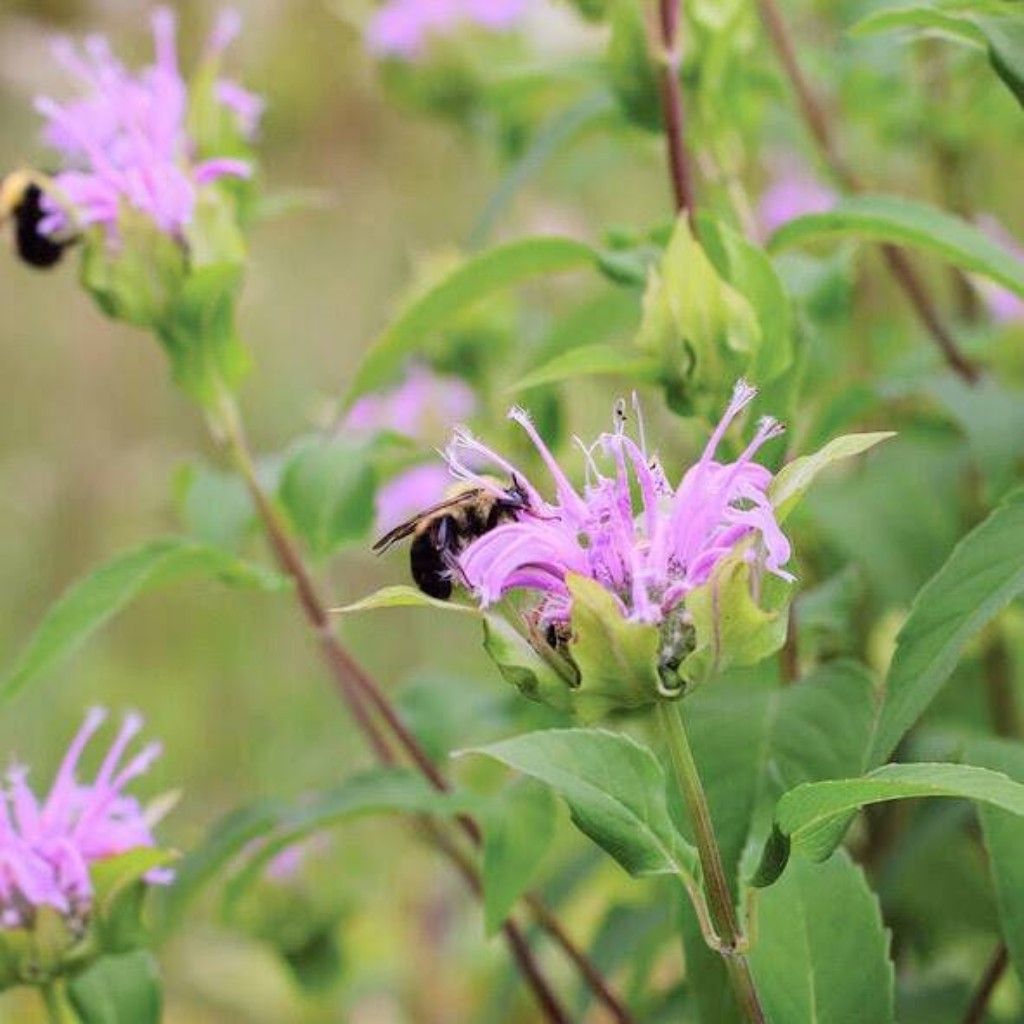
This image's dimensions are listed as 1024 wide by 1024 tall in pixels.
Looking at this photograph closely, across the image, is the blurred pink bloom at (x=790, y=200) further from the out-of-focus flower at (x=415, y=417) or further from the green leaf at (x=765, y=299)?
the green leaf at (x=765, y=299)

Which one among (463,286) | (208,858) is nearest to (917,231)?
(463,286)

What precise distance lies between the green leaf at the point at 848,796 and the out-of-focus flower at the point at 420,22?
85 cm

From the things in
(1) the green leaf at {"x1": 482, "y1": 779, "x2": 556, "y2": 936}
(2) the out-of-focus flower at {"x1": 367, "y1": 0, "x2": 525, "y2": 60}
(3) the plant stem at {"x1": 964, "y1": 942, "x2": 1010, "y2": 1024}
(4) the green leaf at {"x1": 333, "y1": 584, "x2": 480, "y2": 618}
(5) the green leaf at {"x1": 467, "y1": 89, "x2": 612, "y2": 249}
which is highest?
(2) the out-of-focus flower at {"x1": 367, "y1": 0, "x2": 525, "y2": 60}

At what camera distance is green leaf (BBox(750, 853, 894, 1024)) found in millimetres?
528

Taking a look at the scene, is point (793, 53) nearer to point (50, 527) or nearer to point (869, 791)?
point (869, 791)

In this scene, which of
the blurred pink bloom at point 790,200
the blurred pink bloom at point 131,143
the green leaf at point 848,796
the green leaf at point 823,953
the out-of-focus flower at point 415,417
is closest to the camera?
the green leaf at point 848,796

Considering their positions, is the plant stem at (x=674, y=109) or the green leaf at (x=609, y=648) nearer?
the green leaf at (x=609, y=648)

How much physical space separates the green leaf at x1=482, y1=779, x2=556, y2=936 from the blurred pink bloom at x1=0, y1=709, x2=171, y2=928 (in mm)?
116

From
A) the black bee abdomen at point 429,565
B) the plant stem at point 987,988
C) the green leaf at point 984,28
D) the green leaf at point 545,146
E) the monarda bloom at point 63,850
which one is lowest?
the plant stem at point 987,988

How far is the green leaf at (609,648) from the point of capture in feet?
1.45

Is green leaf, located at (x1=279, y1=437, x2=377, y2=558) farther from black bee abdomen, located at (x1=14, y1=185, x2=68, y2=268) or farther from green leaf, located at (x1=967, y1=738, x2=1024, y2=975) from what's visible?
green leaf, located at (x1=967, y1=738, x2=1024, y2=975)

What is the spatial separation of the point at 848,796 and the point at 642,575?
73 millimetres

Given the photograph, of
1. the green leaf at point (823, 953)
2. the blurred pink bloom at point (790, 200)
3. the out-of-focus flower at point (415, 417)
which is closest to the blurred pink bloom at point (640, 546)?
the green leaf at point (823, 953)

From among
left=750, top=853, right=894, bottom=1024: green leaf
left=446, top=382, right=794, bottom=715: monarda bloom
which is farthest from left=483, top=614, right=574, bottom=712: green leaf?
left=750, top=853, right=894, bottom=1024: green leaf
